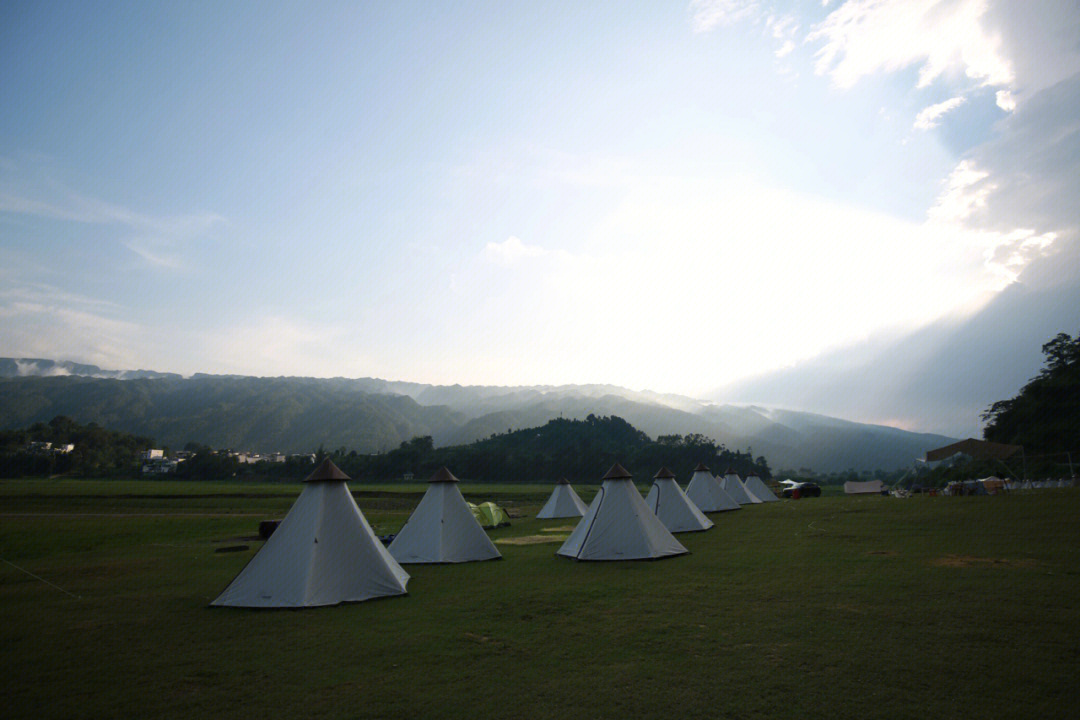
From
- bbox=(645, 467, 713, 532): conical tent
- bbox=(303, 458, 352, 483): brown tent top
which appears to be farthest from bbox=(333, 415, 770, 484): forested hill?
bbox=(303, 458, 352, 483): brown tent top

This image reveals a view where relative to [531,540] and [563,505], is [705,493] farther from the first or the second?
[531,540]

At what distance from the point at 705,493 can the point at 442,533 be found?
1982 centimetres

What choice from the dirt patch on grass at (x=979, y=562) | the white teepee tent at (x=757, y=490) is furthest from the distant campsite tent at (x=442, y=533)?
the white teepee tent at (x=757, y=490)

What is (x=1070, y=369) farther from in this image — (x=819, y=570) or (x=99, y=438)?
(x=99, y=438)

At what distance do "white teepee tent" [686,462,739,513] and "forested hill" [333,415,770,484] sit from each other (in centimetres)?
5330

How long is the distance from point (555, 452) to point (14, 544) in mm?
79937

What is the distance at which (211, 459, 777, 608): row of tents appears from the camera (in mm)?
10984

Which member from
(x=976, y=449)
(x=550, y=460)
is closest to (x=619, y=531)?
(x=976, y=449)

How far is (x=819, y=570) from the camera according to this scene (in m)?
12.1

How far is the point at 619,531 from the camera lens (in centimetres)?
1558

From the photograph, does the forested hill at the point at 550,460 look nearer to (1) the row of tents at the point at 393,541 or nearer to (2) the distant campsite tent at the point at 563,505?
(2) the distant campsite tent at the point at 563,505

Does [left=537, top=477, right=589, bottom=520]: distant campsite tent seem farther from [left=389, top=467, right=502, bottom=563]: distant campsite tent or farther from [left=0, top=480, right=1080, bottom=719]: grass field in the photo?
[left=0, top=480, right=1080, bottom=719]: grass field

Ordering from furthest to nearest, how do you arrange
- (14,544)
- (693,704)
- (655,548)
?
1. (14,544)
2. (655,548)
3. (693,704)

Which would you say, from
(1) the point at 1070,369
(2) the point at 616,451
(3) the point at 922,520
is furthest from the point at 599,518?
(2) the point at 616,451
